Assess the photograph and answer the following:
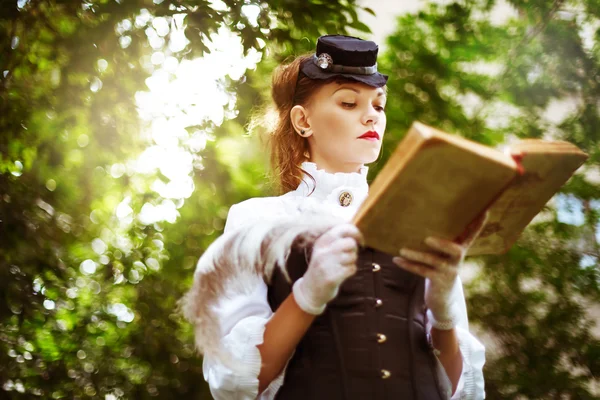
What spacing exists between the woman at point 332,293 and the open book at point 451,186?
0.05m

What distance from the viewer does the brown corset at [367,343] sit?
5.23 feet

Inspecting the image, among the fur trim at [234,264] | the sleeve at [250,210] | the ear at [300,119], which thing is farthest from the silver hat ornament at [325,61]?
the fur trim at [234,264]

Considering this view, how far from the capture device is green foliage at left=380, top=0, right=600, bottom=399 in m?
3.98

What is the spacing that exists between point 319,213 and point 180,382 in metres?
2.92

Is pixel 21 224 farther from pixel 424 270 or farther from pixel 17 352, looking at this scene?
pixel 424 270

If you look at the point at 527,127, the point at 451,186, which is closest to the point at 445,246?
the point at 451,186

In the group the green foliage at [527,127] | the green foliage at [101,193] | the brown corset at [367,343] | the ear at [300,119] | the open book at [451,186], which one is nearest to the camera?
the open book at [451,186]

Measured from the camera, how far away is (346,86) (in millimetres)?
1872

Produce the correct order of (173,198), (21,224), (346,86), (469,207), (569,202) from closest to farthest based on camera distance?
(469,207) → (346,86) → (21,224) → (569,202) → (173,198)

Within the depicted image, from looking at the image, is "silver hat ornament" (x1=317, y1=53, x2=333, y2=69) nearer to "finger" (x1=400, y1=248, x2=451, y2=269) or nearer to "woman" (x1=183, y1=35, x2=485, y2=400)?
"woman" (x1=183, y1=35, x2=485, y2=400)

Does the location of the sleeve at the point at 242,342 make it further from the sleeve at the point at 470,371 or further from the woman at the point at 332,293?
the sleeve at the point at 470,371

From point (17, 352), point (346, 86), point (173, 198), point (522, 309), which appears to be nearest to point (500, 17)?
point (522, 309)

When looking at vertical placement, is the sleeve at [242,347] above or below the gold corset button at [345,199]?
below

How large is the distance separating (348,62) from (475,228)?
676mm
